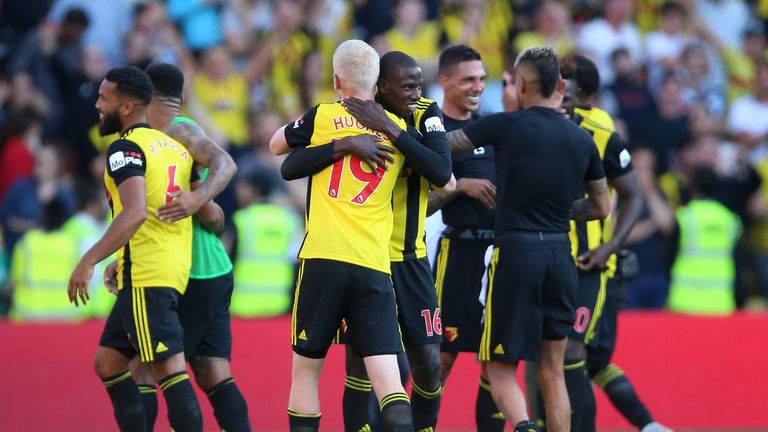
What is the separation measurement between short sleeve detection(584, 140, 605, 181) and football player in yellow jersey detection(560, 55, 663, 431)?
2.18 feet

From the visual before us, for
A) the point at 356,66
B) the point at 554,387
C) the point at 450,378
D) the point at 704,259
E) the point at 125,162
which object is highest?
the point at 356,66

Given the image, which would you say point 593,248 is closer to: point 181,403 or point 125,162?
point 181,403

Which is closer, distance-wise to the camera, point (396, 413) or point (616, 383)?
point (396, 413)

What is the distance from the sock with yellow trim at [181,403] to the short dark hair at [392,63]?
6.90ft

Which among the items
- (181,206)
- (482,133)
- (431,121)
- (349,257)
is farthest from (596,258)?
(181,206)

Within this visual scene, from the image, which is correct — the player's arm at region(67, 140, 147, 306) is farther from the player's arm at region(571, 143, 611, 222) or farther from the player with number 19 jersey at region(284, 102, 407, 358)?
the player's arm at region(571, 143, 611, 222)

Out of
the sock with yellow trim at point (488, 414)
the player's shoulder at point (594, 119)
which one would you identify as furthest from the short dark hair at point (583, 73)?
the sock with yellow trim at point (488, 414)

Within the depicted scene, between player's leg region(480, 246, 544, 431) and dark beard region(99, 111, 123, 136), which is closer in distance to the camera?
player's leg region(480, 246, 544, 431)

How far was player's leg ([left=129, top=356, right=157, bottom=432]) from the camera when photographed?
317 inches

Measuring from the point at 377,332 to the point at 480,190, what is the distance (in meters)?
1.69

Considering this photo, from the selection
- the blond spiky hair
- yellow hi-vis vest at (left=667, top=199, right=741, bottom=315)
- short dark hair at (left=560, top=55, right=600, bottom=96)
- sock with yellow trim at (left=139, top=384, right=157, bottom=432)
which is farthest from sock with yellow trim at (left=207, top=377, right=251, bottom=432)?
yellow hi-vis vest at (left=667, top=199, right=741, bottom=315)

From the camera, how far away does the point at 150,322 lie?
735 cm

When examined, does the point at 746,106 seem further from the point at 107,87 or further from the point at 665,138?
the point at 107,87

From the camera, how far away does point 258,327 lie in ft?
35.7
